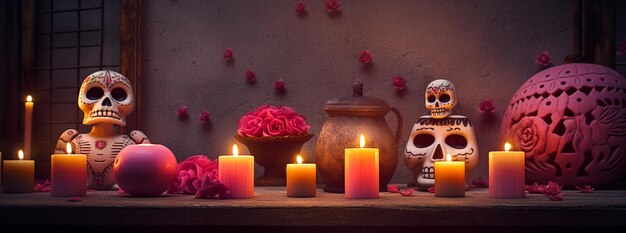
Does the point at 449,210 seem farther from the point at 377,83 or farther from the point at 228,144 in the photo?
the point at 228,144

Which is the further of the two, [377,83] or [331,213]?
[377,83]

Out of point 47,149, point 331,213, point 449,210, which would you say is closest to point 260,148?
point 331,213

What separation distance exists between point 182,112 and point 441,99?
40.2 inches

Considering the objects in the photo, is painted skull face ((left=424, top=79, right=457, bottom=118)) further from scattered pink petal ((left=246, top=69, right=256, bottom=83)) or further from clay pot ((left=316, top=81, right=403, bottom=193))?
scattered pink petal ((left=246, top=69, right=256, bottom=83))

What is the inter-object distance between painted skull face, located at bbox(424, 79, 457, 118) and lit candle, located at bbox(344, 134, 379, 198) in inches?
15.8

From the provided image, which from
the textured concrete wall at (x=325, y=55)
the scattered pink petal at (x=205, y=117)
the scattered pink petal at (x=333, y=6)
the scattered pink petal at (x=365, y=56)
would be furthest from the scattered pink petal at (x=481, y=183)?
the scattered pink petal at (x=205, y=117)

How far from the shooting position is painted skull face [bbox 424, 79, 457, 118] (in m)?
1.78

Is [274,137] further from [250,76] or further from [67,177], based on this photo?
[67,177]

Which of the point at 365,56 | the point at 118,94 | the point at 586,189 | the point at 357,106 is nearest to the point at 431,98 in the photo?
the point at 357,106

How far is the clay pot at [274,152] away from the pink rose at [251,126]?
2 centimetres

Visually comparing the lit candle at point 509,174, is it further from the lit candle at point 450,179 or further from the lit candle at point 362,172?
the lit candle at point 362,172

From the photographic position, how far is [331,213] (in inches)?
51.1

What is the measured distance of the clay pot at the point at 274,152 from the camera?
1962mm

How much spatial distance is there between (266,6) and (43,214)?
3.91 ft
